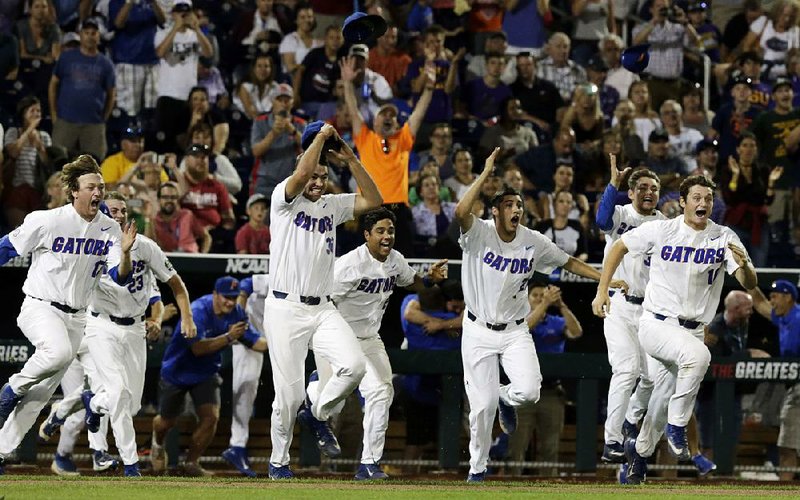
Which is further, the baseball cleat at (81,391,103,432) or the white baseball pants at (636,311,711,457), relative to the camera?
the baseball cleat at (81,391,103,432)

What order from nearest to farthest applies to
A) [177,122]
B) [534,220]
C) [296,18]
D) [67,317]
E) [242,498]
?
[242,498] → [67,317] → [534,220] → [177,122] → [296,18]

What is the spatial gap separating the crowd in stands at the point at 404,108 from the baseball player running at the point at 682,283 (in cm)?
315

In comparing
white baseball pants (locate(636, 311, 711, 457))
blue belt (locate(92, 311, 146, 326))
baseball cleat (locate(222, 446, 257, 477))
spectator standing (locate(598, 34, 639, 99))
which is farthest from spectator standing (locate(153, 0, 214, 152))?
white baseball pants (locate(636, 311, 711, 457))

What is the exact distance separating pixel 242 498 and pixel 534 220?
576 cm

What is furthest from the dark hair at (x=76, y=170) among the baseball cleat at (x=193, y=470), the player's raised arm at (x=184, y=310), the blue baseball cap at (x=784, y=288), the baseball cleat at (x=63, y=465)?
the blue baseball cap at (x=784, y=288)

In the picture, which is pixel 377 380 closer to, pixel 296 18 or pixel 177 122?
pixel 177 122

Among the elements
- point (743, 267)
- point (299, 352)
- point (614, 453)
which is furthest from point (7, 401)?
point (743, 267)

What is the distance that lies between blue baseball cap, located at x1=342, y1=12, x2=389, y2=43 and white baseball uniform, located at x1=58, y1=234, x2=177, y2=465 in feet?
7.41

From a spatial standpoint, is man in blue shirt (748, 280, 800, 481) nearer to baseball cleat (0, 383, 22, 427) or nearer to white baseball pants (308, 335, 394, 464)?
white baseball pants (308, 335, 394, 464)

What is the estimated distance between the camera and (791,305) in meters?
12.9

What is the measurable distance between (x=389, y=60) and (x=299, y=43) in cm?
98

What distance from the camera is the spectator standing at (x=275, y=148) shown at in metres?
14.1

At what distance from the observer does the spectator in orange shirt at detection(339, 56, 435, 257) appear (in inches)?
522

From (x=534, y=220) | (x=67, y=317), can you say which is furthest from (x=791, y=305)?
(x=67, y=317)
